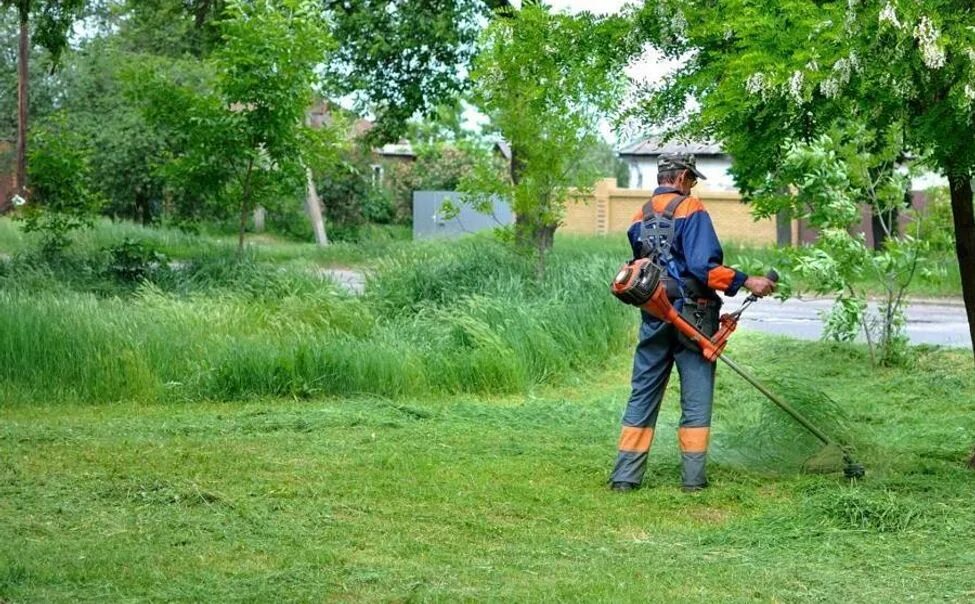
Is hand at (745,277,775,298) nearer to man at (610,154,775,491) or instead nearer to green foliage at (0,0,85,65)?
man at (610,154,775,491)

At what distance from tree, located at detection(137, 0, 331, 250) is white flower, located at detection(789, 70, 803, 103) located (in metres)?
10.7

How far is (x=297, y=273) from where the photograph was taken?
657 inches

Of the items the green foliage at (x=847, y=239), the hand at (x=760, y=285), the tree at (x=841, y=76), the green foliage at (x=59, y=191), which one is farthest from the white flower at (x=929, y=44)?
the green foliage at (x=59, y=191)

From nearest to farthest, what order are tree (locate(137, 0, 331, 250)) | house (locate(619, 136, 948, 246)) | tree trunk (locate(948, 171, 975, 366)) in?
tree trunk (locate(948, 171, 975, 366)), tree (locate(137, 0, 331, 250)), house (locate(619, 136, 948, 246))

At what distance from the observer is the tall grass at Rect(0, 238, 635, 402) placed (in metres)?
11.4

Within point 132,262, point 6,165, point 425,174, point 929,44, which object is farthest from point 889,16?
point 6,165

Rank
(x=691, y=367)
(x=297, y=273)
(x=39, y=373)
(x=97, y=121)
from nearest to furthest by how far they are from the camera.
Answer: (x=691, y=367)
(x=39, y=373)
(x=297, y=273)
(x=97, y=121)

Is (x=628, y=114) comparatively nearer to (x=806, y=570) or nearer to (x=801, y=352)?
(x=806, y=570)

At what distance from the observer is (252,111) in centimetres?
1702

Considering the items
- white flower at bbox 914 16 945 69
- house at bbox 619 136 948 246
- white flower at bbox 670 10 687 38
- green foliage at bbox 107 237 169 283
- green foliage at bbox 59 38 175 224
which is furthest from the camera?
green foliage at bbox 59 38 175 224

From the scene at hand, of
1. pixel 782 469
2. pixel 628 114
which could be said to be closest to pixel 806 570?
pixel 782 469

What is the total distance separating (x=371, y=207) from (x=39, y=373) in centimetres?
3207

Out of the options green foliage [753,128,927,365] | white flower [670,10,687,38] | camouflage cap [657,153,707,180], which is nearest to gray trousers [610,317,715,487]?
camouflage cap [657,153,707,180]

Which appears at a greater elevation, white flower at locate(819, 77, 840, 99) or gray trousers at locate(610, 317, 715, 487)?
white flower at locate(819, 77, 840, 99)
